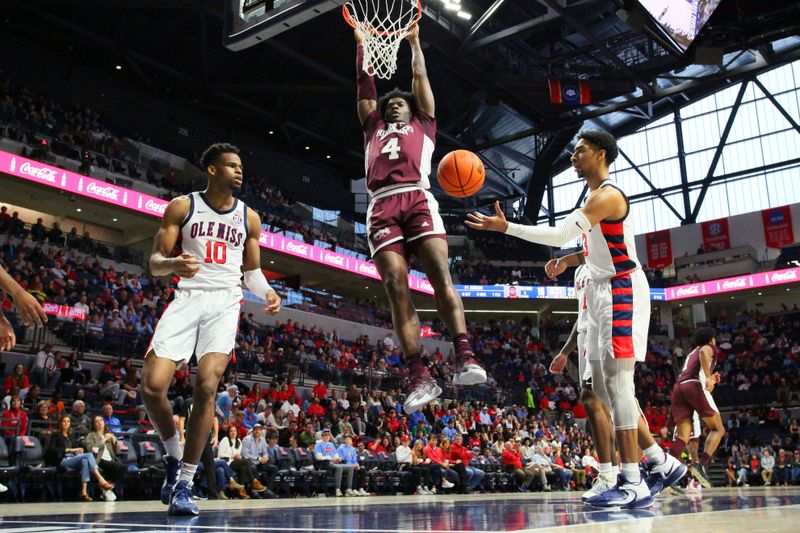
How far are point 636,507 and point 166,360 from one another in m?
2.85

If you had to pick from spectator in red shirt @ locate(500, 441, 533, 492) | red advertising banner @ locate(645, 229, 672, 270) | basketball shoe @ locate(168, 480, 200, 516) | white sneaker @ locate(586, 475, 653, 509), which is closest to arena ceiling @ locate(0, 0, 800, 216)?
red advertising banner @ locate(645, 229, 672, 270)

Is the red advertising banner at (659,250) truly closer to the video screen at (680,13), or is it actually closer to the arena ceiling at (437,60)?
the arena ceiling at (437,60)

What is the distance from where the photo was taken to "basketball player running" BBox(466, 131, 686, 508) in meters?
4.11

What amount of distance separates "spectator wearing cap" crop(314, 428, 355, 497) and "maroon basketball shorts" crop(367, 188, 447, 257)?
7.65 metres

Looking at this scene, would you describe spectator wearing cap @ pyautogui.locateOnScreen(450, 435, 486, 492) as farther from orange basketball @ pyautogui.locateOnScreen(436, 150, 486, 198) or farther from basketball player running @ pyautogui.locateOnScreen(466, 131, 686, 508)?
orange basketball @ pyautogui.locateOnScreen(436, 150, 486, 198)

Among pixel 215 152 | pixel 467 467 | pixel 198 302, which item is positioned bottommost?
pixel 467 467

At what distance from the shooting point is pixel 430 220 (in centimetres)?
418

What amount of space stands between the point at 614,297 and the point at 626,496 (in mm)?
1176

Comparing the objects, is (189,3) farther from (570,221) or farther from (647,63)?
(570,221)

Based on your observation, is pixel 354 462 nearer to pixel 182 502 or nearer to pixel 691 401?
pixel 691 401

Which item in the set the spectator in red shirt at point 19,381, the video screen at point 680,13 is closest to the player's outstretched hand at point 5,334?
the spectator in red shirt at point 19,381

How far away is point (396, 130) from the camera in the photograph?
436 centimetres

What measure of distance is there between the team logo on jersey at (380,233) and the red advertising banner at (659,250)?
33.8 m

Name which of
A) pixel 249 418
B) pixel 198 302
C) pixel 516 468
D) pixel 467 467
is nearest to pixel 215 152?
pixel 198 302
